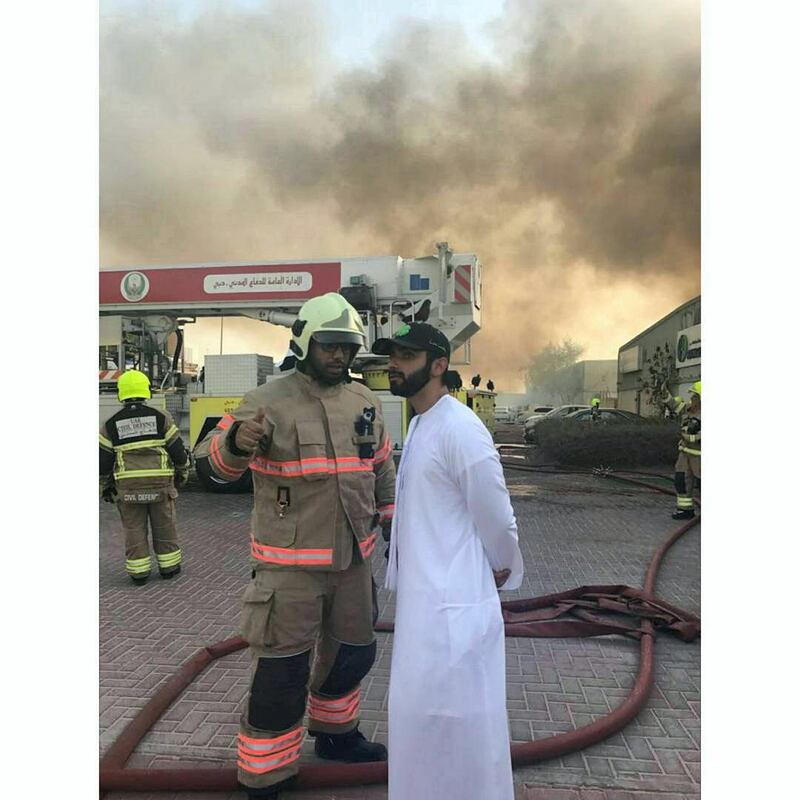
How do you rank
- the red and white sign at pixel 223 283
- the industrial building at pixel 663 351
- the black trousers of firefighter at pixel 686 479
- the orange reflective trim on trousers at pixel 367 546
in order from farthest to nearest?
the industrial building at pixel 663 351 → the red and white sign at pixel 223 283 → the black trousers of firefighter at pixel 686 479 → the orange reflective trim on trousers at pixel 367 546

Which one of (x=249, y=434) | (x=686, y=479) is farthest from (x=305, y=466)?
(x=686, y=479)

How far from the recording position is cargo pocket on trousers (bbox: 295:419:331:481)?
7.98 feet

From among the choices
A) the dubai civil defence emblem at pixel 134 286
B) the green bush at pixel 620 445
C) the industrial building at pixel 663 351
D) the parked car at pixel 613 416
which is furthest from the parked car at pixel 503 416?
the dubai civil defence emblem at pixel 134 286

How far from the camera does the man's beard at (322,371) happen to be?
8.36 feet

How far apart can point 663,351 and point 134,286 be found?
17.8 meters

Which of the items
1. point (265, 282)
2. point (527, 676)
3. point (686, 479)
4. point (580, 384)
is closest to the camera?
point (527, 676)

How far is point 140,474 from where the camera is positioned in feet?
17.4

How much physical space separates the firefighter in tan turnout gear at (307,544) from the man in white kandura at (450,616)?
443mm

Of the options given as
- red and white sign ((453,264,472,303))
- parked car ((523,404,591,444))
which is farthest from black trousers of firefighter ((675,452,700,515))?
parked car ((523,404,591,444))

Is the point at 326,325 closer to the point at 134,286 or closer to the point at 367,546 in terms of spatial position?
the point at 367,546

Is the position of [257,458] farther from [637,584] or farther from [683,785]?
[637,584]

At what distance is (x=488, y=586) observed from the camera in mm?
2021

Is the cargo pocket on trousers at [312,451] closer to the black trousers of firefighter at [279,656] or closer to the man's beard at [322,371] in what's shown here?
the man's beard at [322,371]

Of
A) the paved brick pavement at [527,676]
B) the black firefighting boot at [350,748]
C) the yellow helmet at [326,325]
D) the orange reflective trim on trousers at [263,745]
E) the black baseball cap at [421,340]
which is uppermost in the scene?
the yellow helmet at [326,325]
